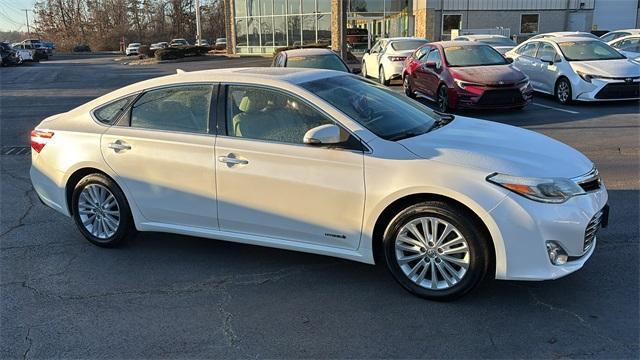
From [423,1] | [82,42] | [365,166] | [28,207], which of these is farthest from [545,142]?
[82,42]

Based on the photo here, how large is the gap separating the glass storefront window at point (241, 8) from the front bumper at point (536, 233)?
43.2 meters

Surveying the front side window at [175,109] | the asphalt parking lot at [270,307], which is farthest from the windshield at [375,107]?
the asphalt parking lot at [270,307]

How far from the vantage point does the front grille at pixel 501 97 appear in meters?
11.2

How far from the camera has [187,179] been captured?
4.48m

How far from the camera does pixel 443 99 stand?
39.9ft

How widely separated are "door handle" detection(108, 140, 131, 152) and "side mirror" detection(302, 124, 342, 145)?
5.55 ft

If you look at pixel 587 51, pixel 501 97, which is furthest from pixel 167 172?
pixel 587 51

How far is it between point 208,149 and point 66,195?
5.43 ft

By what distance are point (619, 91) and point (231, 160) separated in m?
10.7

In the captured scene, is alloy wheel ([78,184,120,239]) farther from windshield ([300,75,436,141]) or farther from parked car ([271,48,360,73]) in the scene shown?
parked car ([271,48,360,73])

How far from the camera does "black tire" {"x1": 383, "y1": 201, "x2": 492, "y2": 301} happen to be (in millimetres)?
3627

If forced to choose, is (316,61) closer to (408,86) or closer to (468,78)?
(468,78)

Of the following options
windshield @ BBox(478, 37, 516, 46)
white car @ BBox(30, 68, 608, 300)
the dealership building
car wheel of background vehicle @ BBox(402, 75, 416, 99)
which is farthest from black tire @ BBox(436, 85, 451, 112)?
the dealership building

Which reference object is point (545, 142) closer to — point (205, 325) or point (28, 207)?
point (205, 325)
